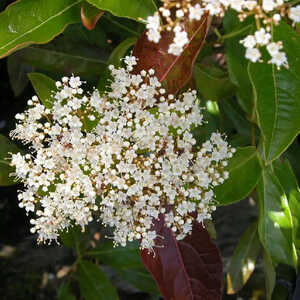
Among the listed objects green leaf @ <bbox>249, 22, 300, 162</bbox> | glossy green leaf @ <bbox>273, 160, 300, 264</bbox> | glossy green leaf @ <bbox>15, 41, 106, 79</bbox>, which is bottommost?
glossy green leaf @ <bbox>273, 160, 300, 264</bbox>

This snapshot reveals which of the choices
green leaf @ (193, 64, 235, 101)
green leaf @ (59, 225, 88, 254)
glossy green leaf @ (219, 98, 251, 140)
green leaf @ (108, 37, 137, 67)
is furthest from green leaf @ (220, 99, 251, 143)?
green leaf @ (59, 225, 88, 254)

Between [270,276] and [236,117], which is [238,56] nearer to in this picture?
[236,117]

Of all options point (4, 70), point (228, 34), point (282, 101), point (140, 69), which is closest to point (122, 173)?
point (140, 69)

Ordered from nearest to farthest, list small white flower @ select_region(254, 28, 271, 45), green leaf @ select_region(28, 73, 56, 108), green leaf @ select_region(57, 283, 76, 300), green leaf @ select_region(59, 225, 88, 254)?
1. small white flower @ select_region(254, 28, 271, 45)
2. green leaf @ select_region(28, 73, 56, 108)
3. green leaf @ select_region(59, 225, 88, 254)
4. green leaf @ select_region(57, 283, 76, 300)

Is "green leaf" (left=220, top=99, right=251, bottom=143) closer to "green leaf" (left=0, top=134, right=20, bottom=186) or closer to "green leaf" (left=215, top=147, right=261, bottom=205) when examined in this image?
"green leaf" (left=215, top=147, right=261, bottom=205)

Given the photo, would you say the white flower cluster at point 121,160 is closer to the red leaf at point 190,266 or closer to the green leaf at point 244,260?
the red leaf at point 190,266

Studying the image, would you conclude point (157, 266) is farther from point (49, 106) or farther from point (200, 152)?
point (49, 106)

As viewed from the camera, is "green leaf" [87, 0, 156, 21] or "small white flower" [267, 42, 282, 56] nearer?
"small white flower" [267, 42, 282, 56]
